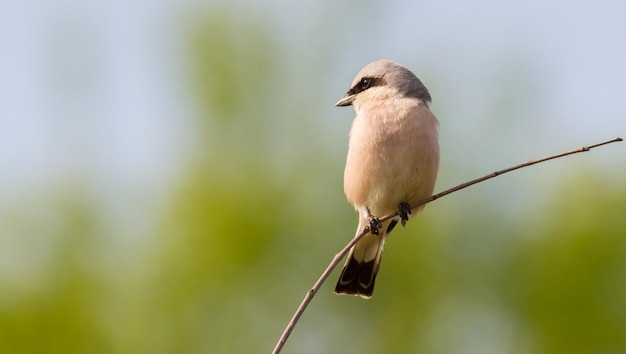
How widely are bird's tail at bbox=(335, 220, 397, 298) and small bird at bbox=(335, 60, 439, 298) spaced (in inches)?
20.9

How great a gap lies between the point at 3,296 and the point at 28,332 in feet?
3.23

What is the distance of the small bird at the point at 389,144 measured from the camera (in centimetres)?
599

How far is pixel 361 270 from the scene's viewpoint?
707 centimetres

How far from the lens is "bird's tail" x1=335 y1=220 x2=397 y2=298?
7.03 m

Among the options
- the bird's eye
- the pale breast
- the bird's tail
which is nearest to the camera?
the pale breast

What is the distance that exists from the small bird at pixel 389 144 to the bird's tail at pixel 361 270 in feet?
1.74

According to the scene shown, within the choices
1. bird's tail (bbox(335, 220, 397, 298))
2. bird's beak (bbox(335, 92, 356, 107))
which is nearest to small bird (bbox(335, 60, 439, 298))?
bird's beak (bbox(335, 92, 356, 107))

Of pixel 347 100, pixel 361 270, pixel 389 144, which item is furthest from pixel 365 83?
pixel 361 270

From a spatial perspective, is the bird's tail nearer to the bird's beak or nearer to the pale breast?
the pale breast

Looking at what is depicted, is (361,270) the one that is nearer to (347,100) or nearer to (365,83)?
(347,100)

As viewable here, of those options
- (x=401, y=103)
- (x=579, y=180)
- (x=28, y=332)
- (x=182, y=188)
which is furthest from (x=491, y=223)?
(x=401, y=103)

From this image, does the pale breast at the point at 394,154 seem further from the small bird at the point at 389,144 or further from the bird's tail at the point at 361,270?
the bird's tail at the point at 361,270

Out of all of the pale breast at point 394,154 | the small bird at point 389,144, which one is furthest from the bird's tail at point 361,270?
the pale breast at point 394,154

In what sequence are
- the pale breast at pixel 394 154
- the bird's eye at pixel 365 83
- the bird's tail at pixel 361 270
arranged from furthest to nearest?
the bird's tail at pixel 361 270 → the bird's eye at pixel 365 83 → the pale breast at pixel 394 154
